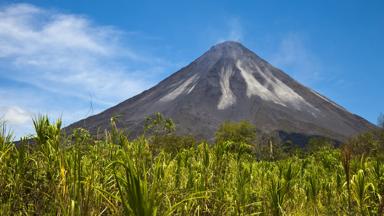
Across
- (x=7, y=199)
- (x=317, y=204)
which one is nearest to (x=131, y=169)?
(x=7, y=199)

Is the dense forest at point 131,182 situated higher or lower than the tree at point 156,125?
lower

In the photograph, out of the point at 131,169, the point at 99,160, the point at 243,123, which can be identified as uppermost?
the point at 243,123

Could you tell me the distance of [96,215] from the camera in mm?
5328

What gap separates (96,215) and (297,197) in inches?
198

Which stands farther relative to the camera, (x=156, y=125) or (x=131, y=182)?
(x=156, y=125)

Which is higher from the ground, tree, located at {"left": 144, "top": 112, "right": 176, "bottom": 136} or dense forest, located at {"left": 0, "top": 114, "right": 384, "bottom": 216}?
tree, located at {"left": 144, "top": 112, "right": 176, "bottom": 136}

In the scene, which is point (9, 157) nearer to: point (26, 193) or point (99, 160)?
point (26, 193)

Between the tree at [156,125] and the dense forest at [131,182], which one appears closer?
the dense forest at [131,182]

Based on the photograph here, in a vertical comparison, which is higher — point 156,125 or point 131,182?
point 156,125

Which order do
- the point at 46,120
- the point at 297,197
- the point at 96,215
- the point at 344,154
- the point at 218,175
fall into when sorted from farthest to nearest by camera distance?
the point at 297,197 < the point at 218,175 < the point at 46,120 < the point at 96,215 < the point at 344,154

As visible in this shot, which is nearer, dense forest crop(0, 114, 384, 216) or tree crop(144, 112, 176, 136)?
dense forest crop(0, 114, 384, 216)

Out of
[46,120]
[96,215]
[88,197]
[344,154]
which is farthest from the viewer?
[46,120]

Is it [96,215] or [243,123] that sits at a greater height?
[243,123]

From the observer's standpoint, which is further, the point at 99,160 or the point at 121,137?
the point at 99,160
